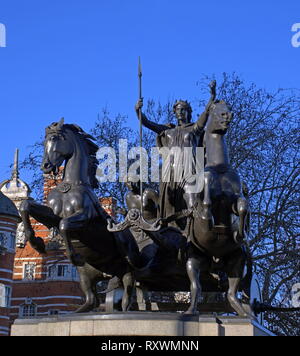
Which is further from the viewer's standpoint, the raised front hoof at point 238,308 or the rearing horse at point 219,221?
the raised front hoof at point 238,308

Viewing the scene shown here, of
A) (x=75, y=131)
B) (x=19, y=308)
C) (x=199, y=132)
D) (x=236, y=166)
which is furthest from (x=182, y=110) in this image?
(x=19, y=308)

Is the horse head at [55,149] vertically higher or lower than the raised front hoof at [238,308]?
higher

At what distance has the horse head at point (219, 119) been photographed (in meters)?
11.5

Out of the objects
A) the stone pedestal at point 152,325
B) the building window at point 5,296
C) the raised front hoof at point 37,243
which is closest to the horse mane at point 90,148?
the raised front hoof at point 37,243

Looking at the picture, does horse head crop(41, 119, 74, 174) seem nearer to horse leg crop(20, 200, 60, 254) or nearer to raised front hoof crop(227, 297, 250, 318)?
horse leg crop(20, 200, 60, 254)

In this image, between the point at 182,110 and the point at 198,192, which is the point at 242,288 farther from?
the point at 182,110

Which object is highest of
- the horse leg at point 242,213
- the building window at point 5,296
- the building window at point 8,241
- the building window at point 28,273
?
the building window at point 8,241

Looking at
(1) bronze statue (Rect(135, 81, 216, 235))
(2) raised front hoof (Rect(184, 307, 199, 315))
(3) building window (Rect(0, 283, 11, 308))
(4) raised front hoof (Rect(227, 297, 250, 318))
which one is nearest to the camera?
(2) raised front hoof (Rect(184, 307, 199, 315))

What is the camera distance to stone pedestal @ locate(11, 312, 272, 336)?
412 inches

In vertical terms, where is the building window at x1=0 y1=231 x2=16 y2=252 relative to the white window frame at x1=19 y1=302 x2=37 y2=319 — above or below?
above

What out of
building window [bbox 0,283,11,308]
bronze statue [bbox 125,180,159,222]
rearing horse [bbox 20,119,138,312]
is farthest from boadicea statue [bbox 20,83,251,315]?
building window [bbox 0,283,11,308]

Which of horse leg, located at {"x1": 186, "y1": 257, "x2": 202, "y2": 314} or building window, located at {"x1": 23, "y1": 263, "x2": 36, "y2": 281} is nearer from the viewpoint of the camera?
horse leg, located at {"x1": 186, "y1": 257, "x2": 202, "y2": 314}

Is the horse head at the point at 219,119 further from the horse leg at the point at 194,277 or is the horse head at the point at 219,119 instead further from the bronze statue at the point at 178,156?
the horse leg at the point at 194,277
